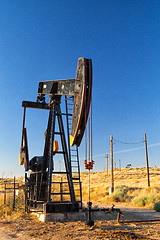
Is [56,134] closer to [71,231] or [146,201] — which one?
[71,231]

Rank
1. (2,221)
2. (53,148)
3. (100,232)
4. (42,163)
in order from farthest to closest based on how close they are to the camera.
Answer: (42,163) < (53,148) < (2,221) < (100,232)

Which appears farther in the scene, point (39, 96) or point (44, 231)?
point (39, 96)

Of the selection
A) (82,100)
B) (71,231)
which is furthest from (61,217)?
(82,100)

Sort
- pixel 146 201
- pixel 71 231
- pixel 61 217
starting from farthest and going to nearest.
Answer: pixel 146 201 < pixel 61 217 < pixel 71 231

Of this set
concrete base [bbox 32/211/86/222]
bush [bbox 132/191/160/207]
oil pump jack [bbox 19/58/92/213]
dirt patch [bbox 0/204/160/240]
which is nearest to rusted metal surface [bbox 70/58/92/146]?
oil pump jack [bbox 19/58/92/213]

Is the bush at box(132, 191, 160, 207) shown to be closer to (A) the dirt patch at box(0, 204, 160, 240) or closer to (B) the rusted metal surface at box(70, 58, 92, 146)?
(A) the dirt patch at box(0, 204, 160, 240)

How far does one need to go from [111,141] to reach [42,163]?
519 inches

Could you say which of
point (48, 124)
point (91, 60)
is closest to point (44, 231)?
point (48, 124)

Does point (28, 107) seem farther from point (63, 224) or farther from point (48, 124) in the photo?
point (63, 224)

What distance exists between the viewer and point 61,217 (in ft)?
28.2

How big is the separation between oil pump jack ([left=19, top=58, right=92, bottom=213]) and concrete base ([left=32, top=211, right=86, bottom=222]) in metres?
0.18

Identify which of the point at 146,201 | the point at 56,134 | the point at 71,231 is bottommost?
the point at 146,201

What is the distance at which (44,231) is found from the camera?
707 cm

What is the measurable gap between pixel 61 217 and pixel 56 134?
3.11 meters
